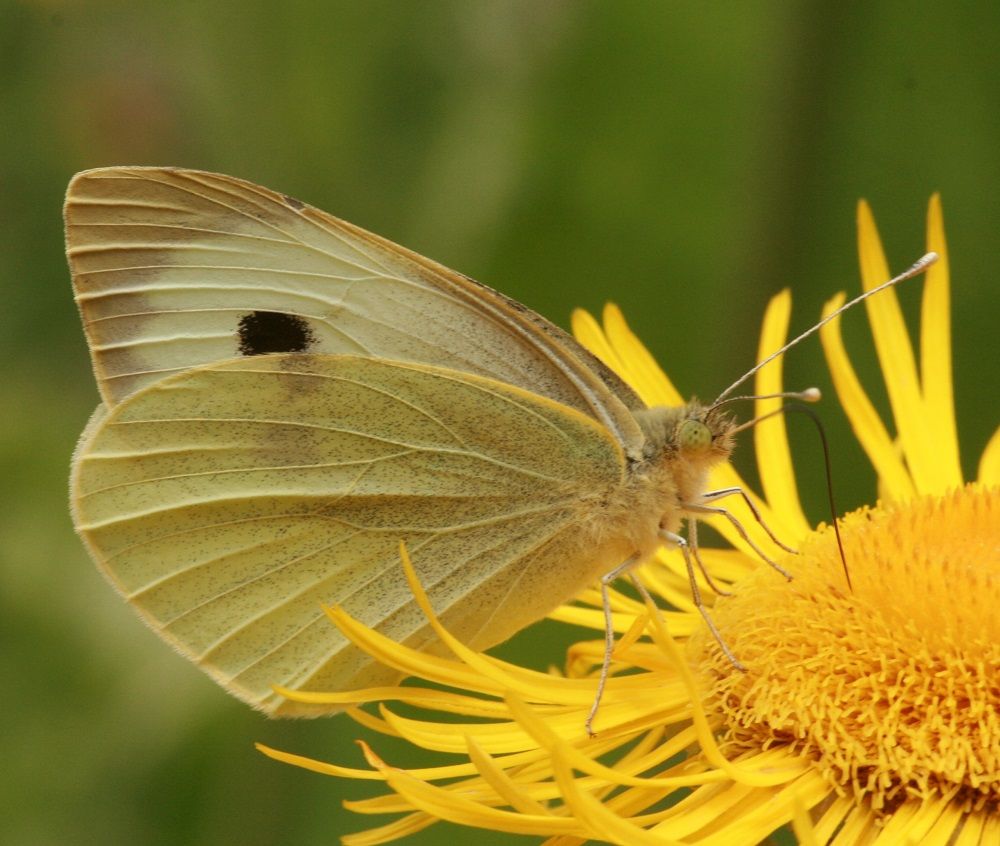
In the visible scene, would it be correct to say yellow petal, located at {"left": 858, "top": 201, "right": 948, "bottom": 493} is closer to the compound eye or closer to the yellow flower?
the yellow flower

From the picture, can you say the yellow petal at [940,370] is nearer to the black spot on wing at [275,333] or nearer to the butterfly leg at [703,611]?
the butterfly leg at [703,611]

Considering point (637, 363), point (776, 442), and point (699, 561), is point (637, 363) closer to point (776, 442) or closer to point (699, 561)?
point (776, 442)

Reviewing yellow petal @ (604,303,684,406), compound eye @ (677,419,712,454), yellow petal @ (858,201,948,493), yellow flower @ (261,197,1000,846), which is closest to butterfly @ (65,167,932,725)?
compound eye @ (677,419,712,454)

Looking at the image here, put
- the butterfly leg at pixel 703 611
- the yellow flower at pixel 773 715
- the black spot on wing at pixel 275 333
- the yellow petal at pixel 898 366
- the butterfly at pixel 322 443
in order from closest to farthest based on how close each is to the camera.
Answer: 1. the yellow flower at pixel 773 715
2. the butterfly leg at pixel 703 611
3. the butterfly at pixel 322 443
4. the black spot on wing at pixel 275 333
5. the yellow petal at pixel 898 366

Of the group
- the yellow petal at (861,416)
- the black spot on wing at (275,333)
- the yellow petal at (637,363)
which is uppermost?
the black spot on wing at (275,333)

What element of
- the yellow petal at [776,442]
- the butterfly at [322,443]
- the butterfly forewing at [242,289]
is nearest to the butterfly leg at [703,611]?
the butterfly at [322,443]

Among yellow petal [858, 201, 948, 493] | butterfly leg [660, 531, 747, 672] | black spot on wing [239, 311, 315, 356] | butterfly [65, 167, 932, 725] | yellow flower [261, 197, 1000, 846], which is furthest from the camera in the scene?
yellow petal [858, 201, 948, 493]
